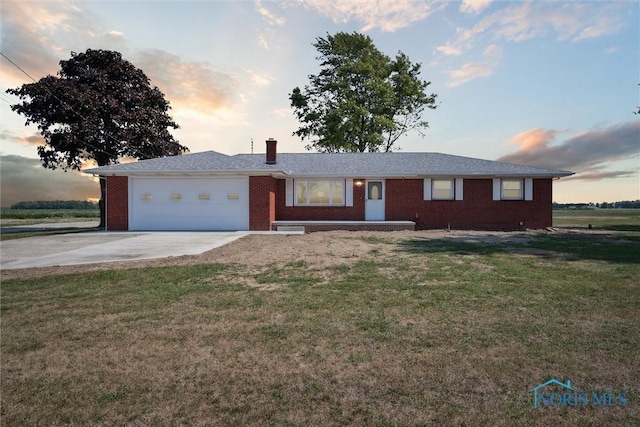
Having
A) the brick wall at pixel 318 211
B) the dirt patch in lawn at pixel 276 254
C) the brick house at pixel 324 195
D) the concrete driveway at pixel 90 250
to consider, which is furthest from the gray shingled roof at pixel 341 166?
the dirt patch in lawn at pixel 276 254

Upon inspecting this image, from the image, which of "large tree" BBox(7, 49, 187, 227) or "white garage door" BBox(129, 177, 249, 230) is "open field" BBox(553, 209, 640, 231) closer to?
"white garage door" BBox(129, 177, 249, 230)

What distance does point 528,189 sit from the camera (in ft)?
63.7

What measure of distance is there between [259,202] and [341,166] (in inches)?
244

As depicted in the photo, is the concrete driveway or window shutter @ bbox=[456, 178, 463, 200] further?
window shutter @ bbox=[456, 178, 463, 200]

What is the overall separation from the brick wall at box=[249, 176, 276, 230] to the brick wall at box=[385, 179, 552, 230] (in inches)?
279

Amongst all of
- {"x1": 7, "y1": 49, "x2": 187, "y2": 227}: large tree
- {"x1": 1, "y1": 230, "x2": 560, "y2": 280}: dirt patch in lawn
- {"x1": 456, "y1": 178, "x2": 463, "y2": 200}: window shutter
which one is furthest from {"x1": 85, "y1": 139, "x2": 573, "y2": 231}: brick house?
{"x1": 7, "y1": 49, "x2": 187, "y2": 227}: large tree

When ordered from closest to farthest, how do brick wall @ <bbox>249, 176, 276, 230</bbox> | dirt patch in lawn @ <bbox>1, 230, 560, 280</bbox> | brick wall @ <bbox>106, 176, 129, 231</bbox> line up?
dirt patch in lawn @ <bbox>1, 230, 560, 280</bbox> < brick wall @ <bbox>249, 176, 276, 230</bbox> < brick wall @ <bbox>106, 176, 129, 231</bbox>

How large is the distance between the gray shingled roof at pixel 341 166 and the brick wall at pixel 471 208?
778mm

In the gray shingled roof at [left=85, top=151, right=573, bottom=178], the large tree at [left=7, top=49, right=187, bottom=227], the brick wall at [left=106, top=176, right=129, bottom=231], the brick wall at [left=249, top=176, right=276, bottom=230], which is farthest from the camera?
the large tree at [left=7, top=49, right=187, bottom=227]

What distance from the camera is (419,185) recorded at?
1978 cm

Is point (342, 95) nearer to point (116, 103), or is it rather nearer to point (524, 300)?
point (116, 103)

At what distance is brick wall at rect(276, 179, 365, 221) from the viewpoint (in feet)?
64.9

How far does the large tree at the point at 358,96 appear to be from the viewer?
3250 centimetres

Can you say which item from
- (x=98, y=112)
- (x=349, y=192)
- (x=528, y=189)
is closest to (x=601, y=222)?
(x=528, y=189)
